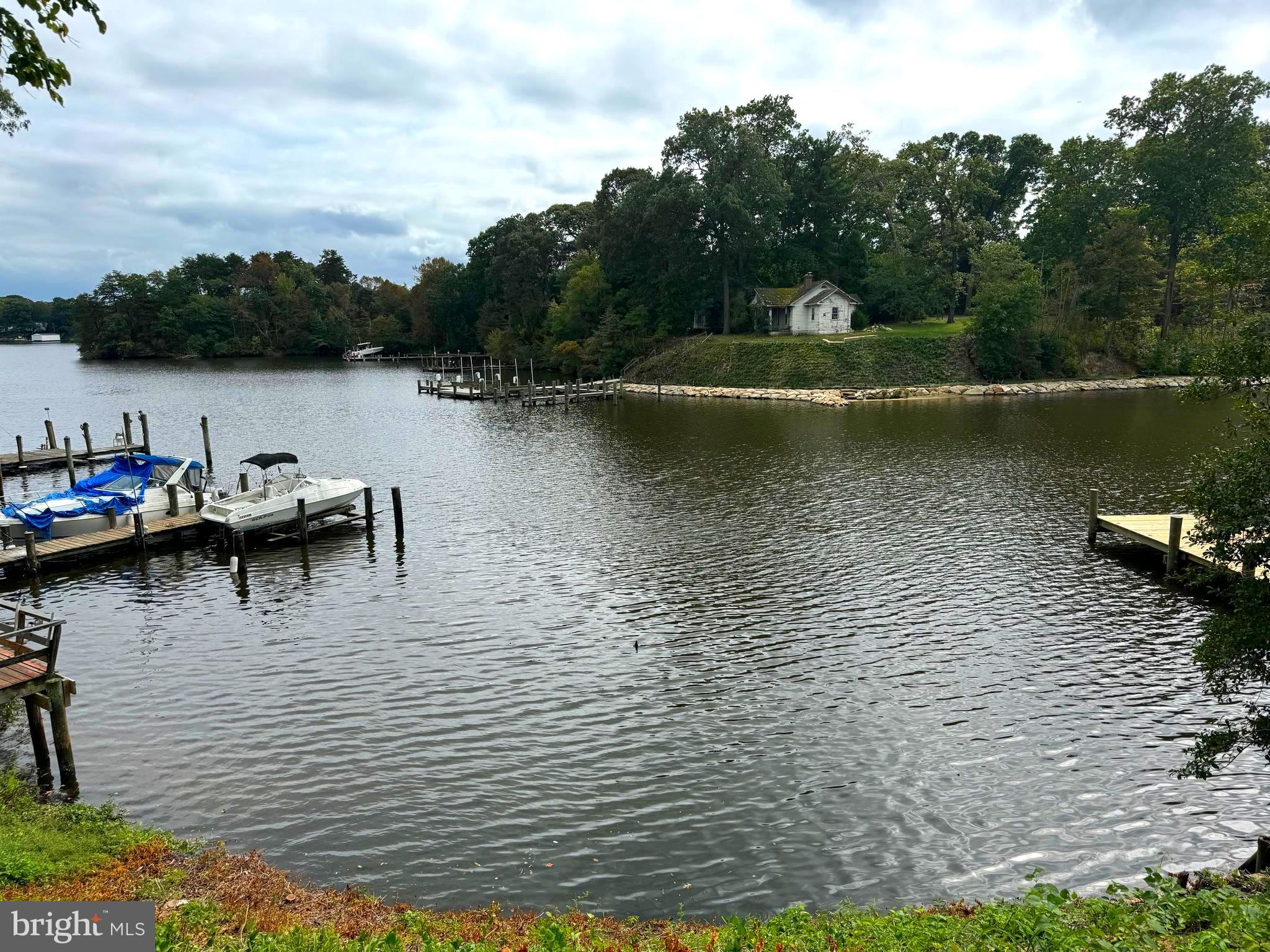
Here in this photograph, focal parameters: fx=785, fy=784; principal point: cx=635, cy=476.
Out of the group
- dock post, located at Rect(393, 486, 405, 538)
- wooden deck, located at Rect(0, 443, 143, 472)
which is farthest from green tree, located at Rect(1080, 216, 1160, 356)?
wooden deck, located at Rect(0, 443, 143, 472)

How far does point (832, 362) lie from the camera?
248 ft

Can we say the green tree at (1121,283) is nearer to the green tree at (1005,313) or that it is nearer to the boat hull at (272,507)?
the green tree at (1005,313)

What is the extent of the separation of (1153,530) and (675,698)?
60.6 feet

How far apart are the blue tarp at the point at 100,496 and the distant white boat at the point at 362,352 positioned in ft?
351

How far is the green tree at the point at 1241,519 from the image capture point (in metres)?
11.3

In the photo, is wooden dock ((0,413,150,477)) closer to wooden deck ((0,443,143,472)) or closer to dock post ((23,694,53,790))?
wooden deck ((0,443,143,472))

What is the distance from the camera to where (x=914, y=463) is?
4206 centimetres

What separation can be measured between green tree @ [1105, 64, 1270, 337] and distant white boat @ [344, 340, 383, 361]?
113 metres

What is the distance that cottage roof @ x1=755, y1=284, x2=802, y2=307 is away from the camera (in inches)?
3310

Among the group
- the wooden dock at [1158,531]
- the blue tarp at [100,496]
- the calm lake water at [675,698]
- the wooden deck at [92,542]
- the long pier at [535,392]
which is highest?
the long pier at [535,392]

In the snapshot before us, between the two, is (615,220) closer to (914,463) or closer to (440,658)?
(914,463)

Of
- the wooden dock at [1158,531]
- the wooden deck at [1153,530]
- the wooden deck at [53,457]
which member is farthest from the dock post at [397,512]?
the wooden deck at [1153,530]

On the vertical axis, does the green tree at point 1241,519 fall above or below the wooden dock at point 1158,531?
above

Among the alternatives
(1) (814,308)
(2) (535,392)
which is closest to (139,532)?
(2) (535,392)
